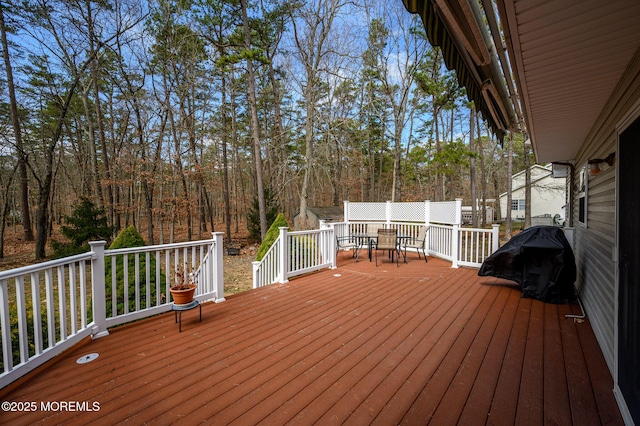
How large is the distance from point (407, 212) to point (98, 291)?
6881 mm

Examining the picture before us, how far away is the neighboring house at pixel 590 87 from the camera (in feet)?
4.46

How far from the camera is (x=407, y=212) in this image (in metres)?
7.80

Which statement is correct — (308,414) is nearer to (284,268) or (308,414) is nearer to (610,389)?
(610,389)

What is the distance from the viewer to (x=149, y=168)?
1170 cm

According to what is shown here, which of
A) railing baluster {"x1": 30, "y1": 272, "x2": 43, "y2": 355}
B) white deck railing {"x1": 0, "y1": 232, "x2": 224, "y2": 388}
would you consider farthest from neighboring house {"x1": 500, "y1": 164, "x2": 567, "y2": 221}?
railing baluster {"x1": 30, "y1": 272, "x2": 43, "y2": 355}

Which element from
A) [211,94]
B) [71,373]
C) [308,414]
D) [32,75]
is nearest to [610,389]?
[308,414]

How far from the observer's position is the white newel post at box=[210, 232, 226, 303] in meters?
3.78

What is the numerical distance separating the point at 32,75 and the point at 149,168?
16.7 ft

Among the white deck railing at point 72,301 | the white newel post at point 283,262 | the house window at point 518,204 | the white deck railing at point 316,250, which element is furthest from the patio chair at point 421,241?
the house window at point 518,204

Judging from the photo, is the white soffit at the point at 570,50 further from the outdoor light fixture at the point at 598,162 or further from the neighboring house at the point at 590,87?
the outdoor light fixture at the point at 598,162

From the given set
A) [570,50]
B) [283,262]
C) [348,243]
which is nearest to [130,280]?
[283,262]

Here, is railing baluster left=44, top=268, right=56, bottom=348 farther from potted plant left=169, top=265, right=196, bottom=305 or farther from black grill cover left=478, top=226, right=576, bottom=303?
black grill cover left=478, top=226, right=576, bottom=303

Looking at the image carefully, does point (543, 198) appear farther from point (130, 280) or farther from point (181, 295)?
point (130, 280)

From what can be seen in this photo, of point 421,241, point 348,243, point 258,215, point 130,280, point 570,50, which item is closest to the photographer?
point 570,50
